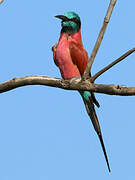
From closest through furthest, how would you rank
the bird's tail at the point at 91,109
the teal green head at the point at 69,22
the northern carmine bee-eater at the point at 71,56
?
the bird's tail at the point at 91,109
the northern carmine bee-eater at the point at 71,56
the teal green head at the point at 69,22

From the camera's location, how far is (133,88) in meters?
2.72

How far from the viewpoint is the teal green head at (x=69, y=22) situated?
4.93 m

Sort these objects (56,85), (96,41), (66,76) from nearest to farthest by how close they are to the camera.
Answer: (96,41) → (56,85) → (66,76)

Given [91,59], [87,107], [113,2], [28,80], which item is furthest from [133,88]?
[87,107]

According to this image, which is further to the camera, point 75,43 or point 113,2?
point 75,43

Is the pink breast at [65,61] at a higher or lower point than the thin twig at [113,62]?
higher

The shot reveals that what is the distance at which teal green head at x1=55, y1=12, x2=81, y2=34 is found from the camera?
4.93m

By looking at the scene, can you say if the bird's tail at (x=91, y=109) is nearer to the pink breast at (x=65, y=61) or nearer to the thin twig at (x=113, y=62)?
the pink breast at (x=65, y=61)

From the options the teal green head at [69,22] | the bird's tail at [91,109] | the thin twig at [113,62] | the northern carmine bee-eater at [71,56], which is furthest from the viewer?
the teal green head at [69,22]

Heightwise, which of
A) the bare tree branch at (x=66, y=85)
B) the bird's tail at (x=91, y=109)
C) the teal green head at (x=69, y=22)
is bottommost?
the bird's tail at (x=91, y=109)

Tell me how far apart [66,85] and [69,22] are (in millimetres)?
1893

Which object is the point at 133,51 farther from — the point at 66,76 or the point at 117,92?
the point at 66,76

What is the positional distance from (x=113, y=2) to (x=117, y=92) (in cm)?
71

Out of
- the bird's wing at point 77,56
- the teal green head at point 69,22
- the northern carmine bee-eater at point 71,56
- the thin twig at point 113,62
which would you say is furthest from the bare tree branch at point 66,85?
the teal green head at point 69,22
